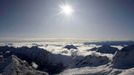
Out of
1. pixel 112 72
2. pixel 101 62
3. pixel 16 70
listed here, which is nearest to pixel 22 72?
pixel 16 70

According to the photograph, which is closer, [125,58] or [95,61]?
[125,58]

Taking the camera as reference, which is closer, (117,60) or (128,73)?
(128,73)

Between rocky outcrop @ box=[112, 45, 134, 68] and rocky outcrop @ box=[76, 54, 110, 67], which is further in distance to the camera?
rocky outcrop @ box=[76, 54, 110, 67]

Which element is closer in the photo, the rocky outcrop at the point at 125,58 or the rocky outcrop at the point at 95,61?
the rocky outcrop at the point at 125,58

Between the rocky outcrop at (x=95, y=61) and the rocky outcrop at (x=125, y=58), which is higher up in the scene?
the rocky outcrop at (x=125, y=58)

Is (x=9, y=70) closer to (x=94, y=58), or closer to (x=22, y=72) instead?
(x=22, y=72)

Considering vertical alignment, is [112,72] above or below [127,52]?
below

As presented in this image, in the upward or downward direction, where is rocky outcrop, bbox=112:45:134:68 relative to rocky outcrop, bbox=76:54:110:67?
upward

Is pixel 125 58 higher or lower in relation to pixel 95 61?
higher
